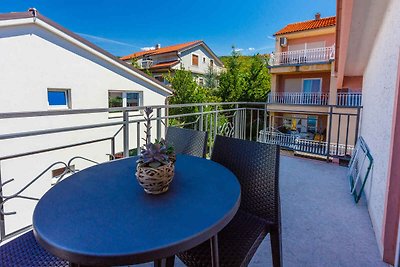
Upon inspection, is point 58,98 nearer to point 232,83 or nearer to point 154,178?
point 154,178

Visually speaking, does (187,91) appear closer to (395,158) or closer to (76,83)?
(76,83)

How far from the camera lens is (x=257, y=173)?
1.41m

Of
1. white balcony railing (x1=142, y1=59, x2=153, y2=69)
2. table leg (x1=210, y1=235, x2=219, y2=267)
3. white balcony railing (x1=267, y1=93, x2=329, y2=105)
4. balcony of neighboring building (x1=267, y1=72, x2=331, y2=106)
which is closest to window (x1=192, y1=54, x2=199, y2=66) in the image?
white balcony railing (x1=142, y1=59, x2=153, y2=69)

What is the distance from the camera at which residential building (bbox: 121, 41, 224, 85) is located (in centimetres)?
1672

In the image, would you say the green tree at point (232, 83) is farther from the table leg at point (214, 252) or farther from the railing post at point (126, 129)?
the table leg at point (214, 252)

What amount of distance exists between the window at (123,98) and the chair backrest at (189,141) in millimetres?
7577

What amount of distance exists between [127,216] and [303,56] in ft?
43.1

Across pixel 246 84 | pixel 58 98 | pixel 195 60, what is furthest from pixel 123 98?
pixel 195 60

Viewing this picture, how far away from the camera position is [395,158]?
1.54m

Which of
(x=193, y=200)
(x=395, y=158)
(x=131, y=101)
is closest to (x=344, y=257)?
(x=395, y=158)

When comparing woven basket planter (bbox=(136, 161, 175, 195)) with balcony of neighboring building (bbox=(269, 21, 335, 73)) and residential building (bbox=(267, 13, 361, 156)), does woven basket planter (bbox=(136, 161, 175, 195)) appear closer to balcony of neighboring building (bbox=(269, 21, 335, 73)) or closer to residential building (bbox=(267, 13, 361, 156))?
residential building (bbox=(267, 13, 361, 156))

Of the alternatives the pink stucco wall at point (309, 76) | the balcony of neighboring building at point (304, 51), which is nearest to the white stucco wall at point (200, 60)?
the balcony of neighboring building at point (304, 51)

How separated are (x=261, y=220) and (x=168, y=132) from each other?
0.99 meters

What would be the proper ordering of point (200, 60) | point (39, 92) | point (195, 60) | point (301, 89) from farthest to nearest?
point (200, 60) < point (195, 60) < point (301, 89) < point (39, 92)
